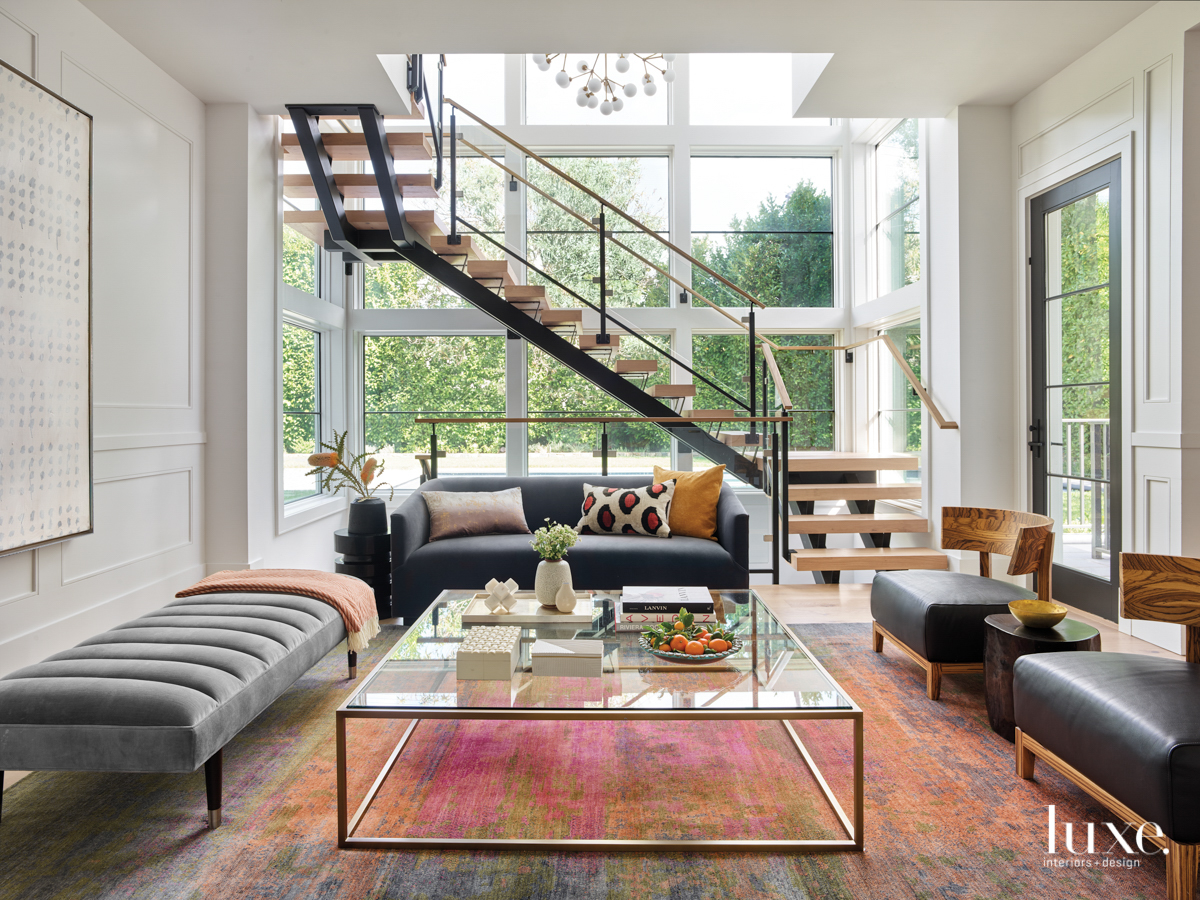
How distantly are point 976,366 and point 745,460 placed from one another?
5.22ft

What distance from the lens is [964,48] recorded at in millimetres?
3730

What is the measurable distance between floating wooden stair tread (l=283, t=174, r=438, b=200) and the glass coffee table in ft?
10.0

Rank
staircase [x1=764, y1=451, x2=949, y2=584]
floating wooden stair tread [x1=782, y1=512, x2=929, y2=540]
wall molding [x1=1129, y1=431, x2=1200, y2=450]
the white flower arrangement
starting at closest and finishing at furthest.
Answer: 1. the white flower arrangement
2. wall molding [x1=1129, y1=431, x2=1200, y2=450]
3. staircase [x1=764, y1=451, x2=949, y2=584]
4. floating wooden stair tread [x1=782, y1=512, x2=929, y2=540]

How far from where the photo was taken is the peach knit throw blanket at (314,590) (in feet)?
9.35

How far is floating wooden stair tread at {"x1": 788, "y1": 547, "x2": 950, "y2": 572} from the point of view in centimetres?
456

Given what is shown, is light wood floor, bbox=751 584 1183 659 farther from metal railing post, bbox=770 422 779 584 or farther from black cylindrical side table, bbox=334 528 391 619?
black cylindrical side table, bbox=334 528 391 619

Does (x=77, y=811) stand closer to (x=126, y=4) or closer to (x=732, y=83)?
(x=126, y=4)

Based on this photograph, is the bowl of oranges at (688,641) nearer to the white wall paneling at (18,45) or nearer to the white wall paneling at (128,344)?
the white wall paneling at (128,344)

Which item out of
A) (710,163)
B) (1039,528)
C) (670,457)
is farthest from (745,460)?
(710,163)

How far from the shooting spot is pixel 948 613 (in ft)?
9.01

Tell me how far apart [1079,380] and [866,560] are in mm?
1554

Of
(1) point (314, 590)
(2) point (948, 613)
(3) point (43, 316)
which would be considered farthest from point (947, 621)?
(3) point (43, 316)

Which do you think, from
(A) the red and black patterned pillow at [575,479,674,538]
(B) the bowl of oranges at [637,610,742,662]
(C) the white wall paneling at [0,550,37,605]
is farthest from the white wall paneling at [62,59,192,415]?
(B) the bowl of oranges at [637,610,742,662]

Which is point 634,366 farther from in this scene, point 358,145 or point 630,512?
point 358,145
